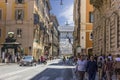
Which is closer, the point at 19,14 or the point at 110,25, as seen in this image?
the point at 110,25

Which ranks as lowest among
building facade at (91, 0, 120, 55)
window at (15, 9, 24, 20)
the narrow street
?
the narrow street

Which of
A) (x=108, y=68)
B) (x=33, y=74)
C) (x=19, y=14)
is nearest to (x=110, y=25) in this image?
(x=33, y=74)

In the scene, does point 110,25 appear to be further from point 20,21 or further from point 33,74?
point 20,21

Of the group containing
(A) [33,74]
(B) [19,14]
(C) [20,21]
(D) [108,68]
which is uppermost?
(B) [19,14]

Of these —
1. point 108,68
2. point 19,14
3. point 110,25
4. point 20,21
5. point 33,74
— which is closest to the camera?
point 108,68

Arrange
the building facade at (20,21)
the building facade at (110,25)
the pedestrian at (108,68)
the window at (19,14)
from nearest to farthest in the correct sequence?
the pedestrian at (108,68) → the building facade at (110,25) → the building facade at (20,21) → the window at (19,14)

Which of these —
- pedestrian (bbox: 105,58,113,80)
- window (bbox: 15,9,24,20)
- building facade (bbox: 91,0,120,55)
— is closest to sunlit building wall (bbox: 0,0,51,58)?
window (bbox: 15,9,24,20)

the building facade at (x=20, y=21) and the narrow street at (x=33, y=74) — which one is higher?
the building facade at (x=20, y=21)

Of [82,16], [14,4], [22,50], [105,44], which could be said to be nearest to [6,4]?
[14,4]

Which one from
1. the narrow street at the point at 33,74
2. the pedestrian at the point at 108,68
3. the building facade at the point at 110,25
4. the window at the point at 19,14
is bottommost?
the narrow street at the point at 33,74

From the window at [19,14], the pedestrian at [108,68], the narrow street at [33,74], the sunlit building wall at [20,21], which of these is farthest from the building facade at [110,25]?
the window at [19,14]

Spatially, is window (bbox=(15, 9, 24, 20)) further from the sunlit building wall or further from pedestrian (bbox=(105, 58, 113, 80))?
pedestrian (bbox=(105, 58, 113, 80))

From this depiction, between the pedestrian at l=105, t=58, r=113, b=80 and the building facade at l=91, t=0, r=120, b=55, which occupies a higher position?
the building facade at l=91, t=0, r=120, b=55

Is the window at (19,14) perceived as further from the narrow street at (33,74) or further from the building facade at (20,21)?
the narrow street at (33,74)
